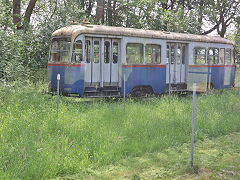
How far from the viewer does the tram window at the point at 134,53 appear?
1306 centimetres

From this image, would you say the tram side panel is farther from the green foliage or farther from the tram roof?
the green foliage

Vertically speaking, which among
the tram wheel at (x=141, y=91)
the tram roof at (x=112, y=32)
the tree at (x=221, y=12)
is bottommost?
the tram wheel at (x=141, y=91)

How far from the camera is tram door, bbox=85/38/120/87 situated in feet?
39.4

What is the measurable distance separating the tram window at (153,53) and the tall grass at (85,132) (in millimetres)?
3607

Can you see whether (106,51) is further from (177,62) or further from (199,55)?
(199,55)

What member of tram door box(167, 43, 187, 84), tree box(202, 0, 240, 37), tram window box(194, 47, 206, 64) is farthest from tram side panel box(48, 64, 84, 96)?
tree box(202, 0, 240, 37)

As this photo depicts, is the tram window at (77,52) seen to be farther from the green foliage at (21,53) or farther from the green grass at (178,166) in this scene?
the green grass at (178,166)

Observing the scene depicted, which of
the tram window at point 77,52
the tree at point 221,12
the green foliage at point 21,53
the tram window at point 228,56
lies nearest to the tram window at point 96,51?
the tram window at point 77,52

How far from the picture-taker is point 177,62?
1552cm

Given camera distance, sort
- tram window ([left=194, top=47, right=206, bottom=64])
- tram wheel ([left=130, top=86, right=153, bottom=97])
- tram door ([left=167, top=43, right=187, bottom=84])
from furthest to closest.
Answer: tram window ([left=194, top=47, right=206, bottom=64]) < tram door ([left=167, top=43, right=187, bottom=84]) < tram wheel ([left=130, top=86, right=153, bottom=97])

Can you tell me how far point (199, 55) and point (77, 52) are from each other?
7453mm

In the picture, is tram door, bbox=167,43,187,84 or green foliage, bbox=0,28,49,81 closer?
green foliage, bbox=0,28,49,81

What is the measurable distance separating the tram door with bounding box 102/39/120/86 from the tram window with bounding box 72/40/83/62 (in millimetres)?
1066

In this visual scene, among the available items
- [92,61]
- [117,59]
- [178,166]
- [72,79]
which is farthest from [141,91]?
[178,166]
